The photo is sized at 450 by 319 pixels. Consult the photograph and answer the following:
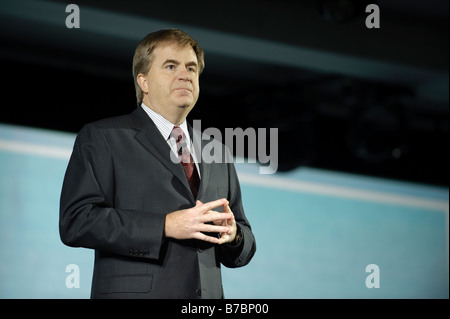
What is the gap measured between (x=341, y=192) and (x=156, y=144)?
352cm

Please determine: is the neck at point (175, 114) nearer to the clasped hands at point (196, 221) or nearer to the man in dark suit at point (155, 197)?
the man in dark suit at point (155, 197)

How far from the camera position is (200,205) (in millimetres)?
1573

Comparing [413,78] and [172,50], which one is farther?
[413,78]

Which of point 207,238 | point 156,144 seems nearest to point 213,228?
point 207,238

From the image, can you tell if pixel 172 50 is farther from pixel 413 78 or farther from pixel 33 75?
pixel 413 78

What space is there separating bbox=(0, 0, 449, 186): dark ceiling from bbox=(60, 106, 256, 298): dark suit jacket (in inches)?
89.8

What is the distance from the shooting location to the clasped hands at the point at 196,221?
1551 millimetres

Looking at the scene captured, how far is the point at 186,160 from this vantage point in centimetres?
178

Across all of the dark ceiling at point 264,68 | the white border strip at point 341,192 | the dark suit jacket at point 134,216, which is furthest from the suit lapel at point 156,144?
the white border strip at point 341,192

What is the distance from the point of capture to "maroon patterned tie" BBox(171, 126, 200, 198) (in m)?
1.75

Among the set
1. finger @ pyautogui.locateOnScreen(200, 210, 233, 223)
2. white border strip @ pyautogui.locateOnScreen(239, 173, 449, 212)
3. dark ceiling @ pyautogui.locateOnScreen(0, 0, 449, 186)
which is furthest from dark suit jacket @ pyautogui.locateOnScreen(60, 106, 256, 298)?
white border strip @ pyautogui.locateOnScreen(239, 173, 449, 212)

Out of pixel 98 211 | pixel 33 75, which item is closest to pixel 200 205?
pixel 98 211

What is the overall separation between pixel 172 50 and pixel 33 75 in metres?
2.72
